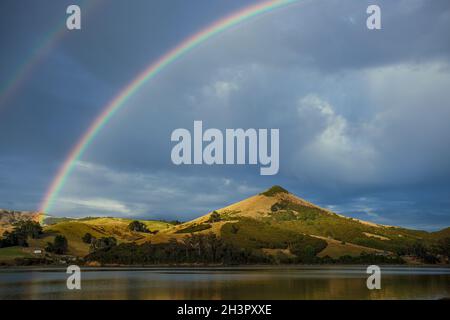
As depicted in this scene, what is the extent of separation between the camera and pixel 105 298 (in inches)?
3142
